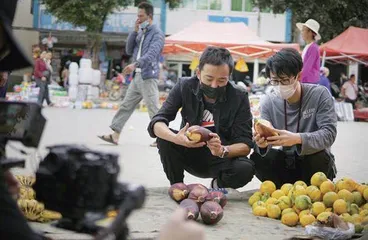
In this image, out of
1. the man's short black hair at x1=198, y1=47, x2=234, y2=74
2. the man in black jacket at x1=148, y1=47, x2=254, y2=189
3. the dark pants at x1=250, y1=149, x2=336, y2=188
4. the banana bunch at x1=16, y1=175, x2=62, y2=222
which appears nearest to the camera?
the banana bunch at x1=16, y1=175, x2=62, y2=222

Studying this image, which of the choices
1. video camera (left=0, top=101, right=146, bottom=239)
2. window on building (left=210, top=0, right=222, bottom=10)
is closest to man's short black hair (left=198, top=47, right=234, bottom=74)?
video camera (left=0, top=101, right=146, bottom=239)

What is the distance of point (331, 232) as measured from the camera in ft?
11.2

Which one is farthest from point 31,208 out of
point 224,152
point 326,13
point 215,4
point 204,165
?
point 215,4

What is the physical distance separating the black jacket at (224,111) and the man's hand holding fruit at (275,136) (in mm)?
217

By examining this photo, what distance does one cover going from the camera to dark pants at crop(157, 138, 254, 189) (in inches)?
170

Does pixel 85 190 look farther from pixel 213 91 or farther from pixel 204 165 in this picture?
pixel 204 165

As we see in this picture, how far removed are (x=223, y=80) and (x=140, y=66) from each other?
3752 millimetres

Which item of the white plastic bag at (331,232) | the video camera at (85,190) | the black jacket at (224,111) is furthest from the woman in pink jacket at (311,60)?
the video camera at (85,190)

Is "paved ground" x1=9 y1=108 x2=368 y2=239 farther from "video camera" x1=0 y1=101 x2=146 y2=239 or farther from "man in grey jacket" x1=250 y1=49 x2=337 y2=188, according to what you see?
"video camera" x1=0 y1=101 x2=146 y2=239

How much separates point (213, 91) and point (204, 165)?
599 mm

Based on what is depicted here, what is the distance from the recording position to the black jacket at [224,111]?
4.39 m

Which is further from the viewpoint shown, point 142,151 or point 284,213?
point 142,151

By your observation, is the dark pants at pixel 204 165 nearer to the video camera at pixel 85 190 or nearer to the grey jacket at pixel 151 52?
the video camera at pixel 85 190

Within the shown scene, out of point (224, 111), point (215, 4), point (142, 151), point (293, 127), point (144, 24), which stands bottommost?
point (142, 151)
